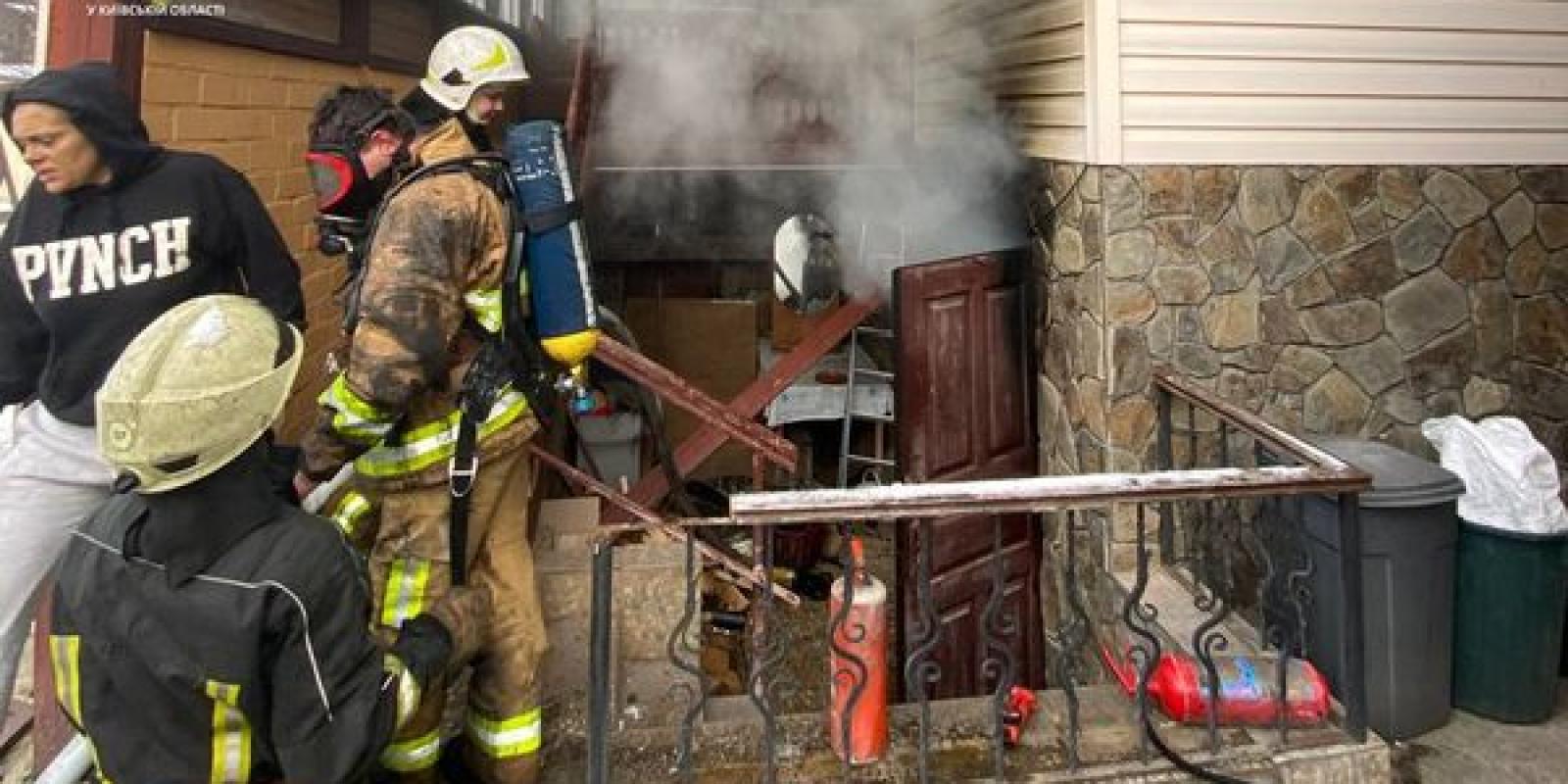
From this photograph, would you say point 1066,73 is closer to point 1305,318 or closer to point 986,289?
point 986,289

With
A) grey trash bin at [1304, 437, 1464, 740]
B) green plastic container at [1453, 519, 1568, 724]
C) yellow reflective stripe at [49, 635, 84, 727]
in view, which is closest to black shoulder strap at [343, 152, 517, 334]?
yellow reflective stripe at [49, 635, 84, 727]

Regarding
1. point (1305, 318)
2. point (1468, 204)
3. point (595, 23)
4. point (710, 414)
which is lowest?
point (710, 414)

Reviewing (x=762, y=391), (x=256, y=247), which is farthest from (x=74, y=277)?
(x=762, y=391)

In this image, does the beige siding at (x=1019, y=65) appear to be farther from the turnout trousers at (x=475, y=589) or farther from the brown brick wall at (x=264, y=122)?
the brown brick wall at (x=264, y=122)

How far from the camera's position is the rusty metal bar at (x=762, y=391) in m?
5.16

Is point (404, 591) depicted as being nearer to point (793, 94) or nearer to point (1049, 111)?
point (1049, 111)

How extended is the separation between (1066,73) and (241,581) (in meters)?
4.24

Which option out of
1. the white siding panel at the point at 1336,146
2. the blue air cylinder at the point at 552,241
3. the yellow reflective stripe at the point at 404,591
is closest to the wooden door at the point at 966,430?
the white siding panel at the point at 1336,146

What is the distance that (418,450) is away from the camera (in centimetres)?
290

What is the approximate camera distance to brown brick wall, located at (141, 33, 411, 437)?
358cm

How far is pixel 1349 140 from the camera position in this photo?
4.36 meters

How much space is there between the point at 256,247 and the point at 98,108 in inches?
22.7

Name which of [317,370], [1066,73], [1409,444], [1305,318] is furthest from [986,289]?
[317,370]

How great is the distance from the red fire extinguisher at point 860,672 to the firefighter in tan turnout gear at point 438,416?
0.99 metres
